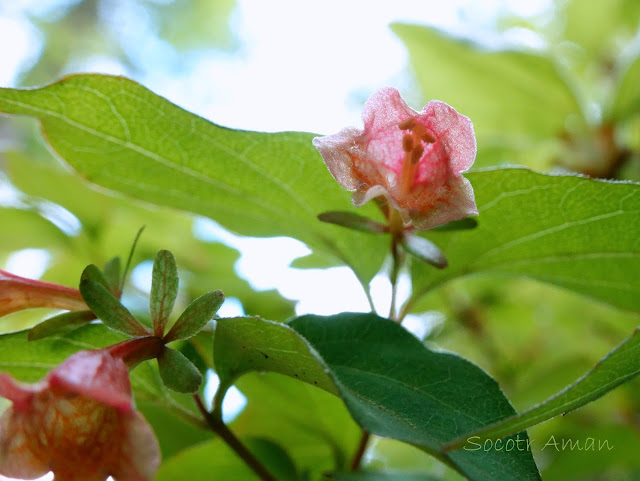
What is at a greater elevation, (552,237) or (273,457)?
(552,237)

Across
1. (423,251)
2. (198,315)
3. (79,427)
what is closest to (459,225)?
(423,251)

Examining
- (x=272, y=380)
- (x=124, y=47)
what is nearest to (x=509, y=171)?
(x=272, y=380)

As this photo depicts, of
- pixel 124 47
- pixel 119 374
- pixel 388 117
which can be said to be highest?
pixel 388 117

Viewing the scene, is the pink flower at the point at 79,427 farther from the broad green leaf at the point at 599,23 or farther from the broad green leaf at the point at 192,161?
the broad green leaf at the point at 599,23

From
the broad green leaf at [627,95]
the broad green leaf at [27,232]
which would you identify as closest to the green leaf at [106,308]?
the broad green leaf at [27,232]

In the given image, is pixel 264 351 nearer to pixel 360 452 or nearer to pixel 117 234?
pixel 360 452

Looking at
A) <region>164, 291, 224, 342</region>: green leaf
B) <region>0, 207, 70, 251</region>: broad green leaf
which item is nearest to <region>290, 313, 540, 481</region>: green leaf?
<region>164, 291, 224, 342</region>: green leaf

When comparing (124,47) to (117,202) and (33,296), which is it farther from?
(33,296)
